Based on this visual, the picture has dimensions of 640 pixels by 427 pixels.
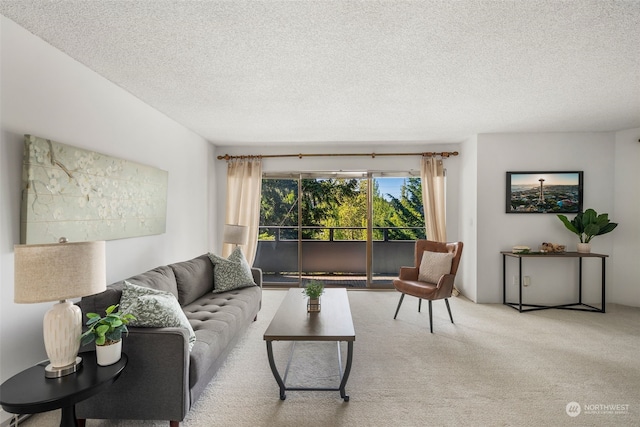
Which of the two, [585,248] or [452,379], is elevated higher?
[585,248]

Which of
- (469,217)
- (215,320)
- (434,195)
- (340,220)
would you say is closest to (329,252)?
(340,220)

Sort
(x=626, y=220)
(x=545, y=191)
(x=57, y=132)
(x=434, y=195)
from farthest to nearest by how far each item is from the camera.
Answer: (x=434, y=195) < (x=545, y=191) < (x=626, y=220) < (x=57, y=132)

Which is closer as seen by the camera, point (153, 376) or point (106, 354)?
point (106, 354)

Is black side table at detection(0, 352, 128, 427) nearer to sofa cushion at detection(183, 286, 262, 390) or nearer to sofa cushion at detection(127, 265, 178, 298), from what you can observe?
sofa cushion at detection(183, 286, 262, 390)

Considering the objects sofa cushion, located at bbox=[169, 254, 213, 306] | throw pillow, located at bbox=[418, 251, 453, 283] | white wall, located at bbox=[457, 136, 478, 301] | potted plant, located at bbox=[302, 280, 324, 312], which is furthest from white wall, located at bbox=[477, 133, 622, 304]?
sofa cushion, located at bbox=[169, 254, 213, 306]

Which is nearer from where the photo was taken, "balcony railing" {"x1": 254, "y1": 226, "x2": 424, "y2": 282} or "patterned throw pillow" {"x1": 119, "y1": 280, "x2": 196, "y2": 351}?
"patterned throw pillow" {"x1": 119, "y1": 280, "x2": 196, "y2": 351}

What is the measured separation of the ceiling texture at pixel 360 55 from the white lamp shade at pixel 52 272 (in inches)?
54.0

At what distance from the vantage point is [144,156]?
3373 millimetres

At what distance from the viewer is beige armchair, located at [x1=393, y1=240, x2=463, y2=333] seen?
3.60 m

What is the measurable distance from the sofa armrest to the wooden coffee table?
0.58 metres

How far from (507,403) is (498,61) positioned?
2484 mm

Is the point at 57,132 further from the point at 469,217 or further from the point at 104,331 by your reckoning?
the point at 469,217

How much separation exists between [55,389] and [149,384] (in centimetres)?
48

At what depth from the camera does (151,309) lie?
200cm
